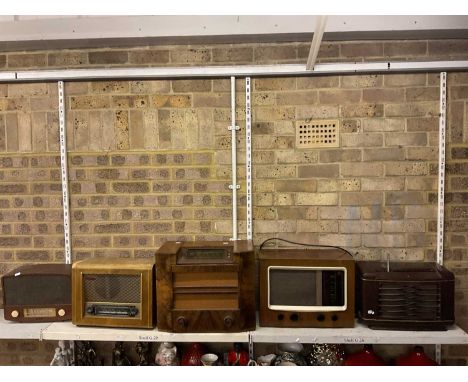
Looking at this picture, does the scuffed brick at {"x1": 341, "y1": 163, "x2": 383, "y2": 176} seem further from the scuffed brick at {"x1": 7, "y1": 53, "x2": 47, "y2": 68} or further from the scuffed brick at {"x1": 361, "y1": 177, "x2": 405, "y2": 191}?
the scuffed brick at {"x1": 7, "y1": 53, "x2": 47, "y2": 68}

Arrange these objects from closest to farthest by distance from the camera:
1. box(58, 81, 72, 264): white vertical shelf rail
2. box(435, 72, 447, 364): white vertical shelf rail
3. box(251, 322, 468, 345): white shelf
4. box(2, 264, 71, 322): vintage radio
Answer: box(251, 322, 468, 345): white shelf, box(2, 264, 71, 322): vintage radio, box(435, 72, 447, 364): white vertical shelf rail, box(58, 81, 72, 264): white vertical shelf rail

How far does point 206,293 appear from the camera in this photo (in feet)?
5.77

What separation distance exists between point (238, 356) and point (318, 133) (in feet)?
4.23

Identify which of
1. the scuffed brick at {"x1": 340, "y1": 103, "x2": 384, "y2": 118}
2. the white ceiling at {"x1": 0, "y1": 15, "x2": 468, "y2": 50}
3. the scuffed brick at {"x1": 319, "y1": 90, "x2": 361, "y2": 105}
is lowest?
the scuffed brick at {"x1": 340, "y1": 103, "x2": 384, "y2": 118}

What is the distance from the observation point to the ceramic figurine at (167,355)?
76.5 inches

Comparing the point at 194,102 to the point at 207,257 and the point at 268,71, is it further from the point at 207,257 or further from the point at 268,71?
the point at 207,257

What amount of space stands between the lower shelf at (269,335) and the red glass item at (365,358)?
10.2 inches

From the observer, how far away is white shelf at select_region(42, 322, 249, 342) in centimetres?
173

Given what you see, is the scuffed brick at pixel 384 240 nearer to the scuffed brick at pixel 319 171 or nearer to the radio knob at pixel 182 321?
the scuffed brick at pixel 319 171

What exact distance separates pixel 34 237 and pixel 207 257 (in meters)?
1.13

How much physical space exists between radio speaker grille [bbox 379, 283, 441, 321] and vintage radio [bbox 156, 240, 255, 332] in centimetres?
64

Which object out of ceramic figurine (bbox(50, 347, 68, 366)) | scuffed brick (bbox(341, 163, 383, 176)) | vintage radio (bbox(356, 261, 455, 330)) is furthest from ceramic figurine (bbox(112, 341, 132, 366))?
scuffed brick (bbox(341, 163, 383, 176))

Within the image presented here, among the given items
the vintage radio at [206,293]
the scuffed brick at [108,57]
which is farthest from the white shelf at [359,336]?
the scuffed brick at [108,57]
